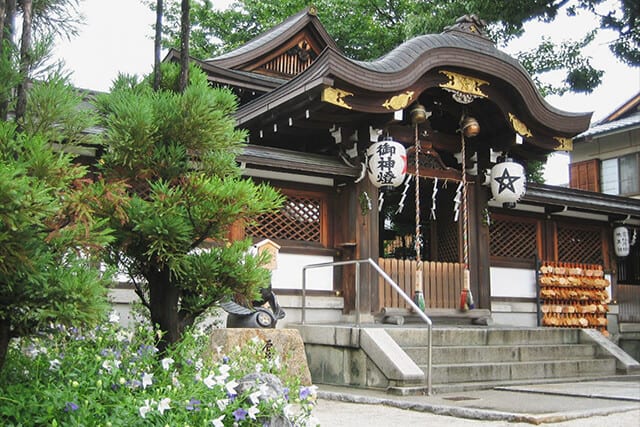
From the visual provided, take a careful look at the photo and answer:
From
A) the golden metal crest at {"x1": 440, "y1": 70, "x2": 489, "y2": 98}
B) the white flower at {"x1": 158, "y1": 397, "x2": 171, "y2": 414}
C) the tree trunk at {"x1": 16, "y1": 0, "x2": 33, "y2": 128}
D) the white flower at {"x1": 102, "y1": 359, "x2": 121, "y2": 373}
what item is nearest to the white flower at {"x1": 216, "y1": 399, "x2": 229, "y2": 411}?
the white flower at {"x1": 158, "y1": 397, "x2": 171, "y2": 414}

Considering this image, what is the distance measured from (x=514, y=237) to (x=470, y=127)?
3.11 metres

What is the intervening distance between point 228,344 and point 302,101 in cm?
422

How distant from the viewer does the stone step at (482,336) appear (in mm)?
9945

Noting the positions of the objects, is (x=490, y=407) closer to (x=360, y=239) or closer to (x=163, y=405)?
(x=360, y=239)

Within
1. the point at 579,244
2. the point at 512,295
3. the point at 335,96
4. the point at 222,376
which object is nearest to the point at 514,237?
the point at 512,295

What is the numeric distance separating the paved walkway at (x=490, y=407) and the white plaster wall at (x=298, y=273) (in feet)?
7.73

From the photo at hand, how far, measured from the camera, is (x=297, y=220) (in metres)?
11.7

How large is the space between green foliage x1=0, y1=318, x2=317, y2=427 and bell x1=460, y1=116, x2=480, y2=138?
26.8 feet

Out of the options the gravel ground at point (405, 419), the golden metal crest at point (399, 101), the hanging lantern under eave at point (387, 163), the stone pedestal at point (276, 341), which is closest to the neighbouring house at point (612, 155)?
the golden metal crest at point (399, 101)

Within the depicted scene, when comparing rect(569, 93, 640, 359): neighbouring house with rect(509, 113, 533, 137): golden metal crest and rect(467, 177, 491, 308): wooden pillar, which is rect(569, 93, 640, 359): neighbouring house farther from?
rect(467, 177, 491, 308): wooden pillar

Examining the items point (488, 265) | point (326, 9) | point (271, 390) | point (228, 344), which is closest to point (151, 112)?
point (271, 390)

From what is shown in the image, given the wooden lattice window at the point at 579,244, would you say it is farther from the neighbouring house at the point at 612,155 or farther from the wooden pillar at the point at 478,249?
the neighbouring house at the point at 612,155

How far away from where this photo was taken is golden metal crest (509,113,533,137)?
490 inches

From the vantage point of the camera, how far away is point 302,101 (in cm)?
1079
